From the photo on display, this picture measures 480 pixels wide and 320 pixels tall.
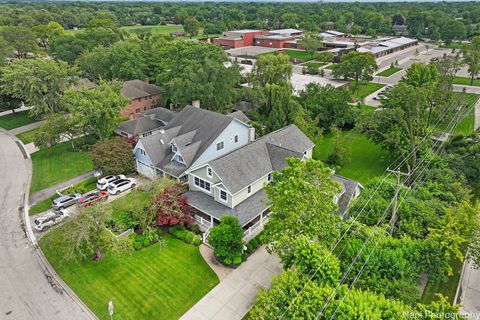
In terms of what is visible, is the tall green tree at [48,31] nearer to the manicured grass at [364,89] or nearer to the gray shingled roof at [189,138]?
the gray shingled roof at [189,138]

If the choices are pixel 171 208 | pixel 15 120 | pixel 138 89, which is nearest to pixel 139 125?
pixel 138 89

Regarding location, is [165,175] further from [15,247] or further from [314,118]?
[314,118]

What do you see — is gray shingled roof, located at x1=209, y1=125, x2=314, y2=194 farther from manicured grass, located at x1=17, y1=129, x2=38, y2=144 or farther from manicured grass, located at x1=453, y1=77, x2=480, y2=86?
manicured grass, located at x1=453, y1=77, x2=480, y2=86

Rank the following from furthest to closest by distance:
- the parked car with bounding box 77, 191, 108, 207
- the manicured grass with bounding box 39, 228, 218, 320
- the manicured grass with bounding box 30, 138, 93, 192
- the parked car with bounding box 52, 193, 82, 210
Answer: the manicured grass with bounding box 30, 138, 93, 192 < the parked car with bounding box 77, 191, 108, 207 < the parked car with bounding box 52, 193, 82, 210 < the manicured grass with bounding box 39, 228, 218, 320

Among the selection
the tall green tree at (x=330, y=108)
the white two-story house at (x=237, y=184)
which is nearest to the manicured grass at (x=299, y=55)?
the tall green tree at (x=330, y=108)

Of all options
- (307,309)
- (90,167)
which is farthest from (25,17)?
(307,309)

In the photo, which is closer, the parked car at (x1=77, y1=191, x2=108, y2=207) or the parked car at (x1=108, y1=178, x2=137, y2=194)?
the parked car at (x1=77, y1=191, x2=108, y2=207)

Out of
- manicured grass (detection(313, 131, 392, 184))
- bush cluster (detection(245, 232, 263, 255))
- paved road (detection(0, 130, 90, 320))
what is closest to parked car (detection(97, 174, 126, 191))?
paved road (detection(0, 130, 90, 320))
